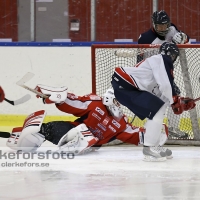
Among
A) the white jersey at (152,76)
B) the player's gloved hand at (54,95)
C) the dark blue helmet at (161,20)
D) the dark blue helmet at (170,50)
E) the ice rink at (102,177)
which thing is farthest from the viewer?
the dark blue helmet at (161,20)

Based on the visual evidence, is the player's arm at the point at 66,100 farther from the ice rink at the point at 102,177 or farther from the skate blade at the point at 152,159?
the skate blade at the point at 152,159

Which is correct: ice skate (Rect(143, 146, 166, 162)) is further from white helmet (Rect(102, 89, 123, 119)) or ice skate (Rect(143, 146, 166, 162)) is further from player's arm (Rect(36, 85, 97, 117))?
player's arm (Rect(36, 85, 97, 117))

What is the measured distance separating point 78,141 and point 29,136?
354 millimetres

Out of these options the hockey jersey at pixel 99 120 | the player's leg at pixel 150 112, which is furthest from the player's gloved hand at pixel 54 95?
the player's leg at pixel 150 112

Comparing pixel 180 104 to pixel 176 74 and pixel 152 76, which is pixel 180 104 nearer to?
pixel 152 76

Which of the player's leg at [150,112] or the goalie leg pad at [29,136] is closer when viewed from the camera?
the player's leg at [150,112]

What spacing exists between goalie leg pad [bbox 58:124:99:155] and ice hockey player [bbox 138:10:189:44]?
1240 mm

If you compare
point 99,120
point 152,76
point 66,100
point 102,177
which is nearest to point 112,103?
point 99,120

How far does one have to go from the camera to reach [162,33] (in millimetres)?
5961

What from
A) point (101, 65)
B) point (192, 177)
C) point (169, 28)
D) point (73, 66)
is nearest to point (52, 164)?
point (192, 177)

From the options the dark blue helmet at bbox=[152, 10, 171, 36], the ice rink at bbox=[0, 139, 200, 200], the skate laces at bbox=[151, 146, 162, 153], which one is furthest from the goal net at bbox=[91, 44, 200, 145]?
the skate laces at bbox=[151, 146, 162, 153]

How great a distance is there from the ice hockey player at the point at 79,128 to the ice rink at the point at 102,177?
104 millimetres

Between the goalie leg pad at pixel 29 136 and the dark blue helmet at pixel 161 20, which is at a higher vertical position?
the dark blue helmet at pixel 161 20

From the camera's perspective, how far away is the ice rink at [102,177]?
362 cm
